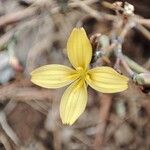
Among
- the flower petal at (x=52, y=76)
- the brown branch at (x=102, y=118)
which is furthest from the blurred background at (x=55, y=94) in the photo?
the flower petal at (x=52, y=76)

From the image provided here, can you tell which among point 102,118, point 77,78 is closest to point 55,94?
point 102,118

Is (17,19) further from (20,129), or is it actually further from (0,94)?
(20,129)

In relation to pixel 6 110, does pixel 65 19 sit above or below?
above

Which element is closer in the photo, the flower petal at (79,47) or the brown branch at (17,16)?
the flower petal at (79,47)

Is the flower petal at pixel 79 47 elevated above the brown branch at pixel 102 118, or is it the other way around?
the flower petal at pixel 79 47

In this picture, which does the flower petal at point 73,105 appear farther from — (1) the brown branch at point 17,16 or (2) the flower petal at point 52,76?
(1) the brown branch at point 17,16

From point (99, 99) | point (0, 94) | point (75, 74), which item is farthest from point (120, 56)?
point (0, 94)

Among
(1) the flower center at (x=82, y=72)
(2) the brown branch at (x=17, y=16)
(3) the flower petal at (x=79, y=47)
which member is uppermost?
(3) the flower petal at (x=79, y=47)
